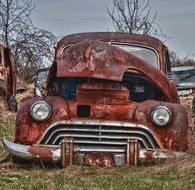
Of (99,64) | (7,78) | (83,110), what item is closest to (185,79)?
(7,78)

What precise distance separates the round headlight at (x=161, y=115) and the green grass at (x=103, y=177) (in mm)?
507

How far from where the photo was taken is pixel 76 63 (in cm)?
827

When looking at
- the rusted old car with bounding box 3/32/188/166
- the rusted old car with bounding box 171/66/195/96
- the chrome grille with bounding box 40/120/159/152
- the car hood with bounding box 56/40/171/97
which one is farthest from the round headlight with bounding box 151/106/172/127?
the rusted old car with bounding box 171/66/195/96

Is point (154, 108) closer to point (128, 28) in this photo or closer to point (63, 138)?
point (63, 138)

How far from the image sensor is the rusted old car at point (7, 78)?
57.0 ft

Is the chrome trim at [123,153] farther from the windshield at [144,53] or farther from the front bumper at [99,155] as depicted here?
the windshield at [144,53]

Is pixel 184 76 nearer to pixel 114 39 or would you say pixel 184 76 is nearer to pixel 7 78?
pixel 7 78

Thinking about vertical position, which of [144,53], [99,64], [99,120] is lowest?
[99,120]

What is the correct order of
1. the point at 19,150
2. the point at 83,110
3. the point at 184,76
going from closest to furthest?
the point at 19,150 < the point at 83,110 < the point at 184,76

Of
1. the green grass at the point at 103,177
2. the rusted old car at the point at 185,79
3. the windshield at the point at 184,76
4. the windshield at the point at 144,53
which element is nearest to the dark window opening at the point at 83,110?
the green grass at the point at 103,177

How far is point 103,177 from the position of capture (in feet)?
23.9

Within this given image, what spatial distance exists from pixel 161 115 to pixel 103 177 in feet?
3.67

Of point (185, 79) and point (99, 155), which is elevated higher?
point (185, 79)

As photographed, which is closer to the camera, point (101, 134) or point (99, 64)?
point (101, 134)
